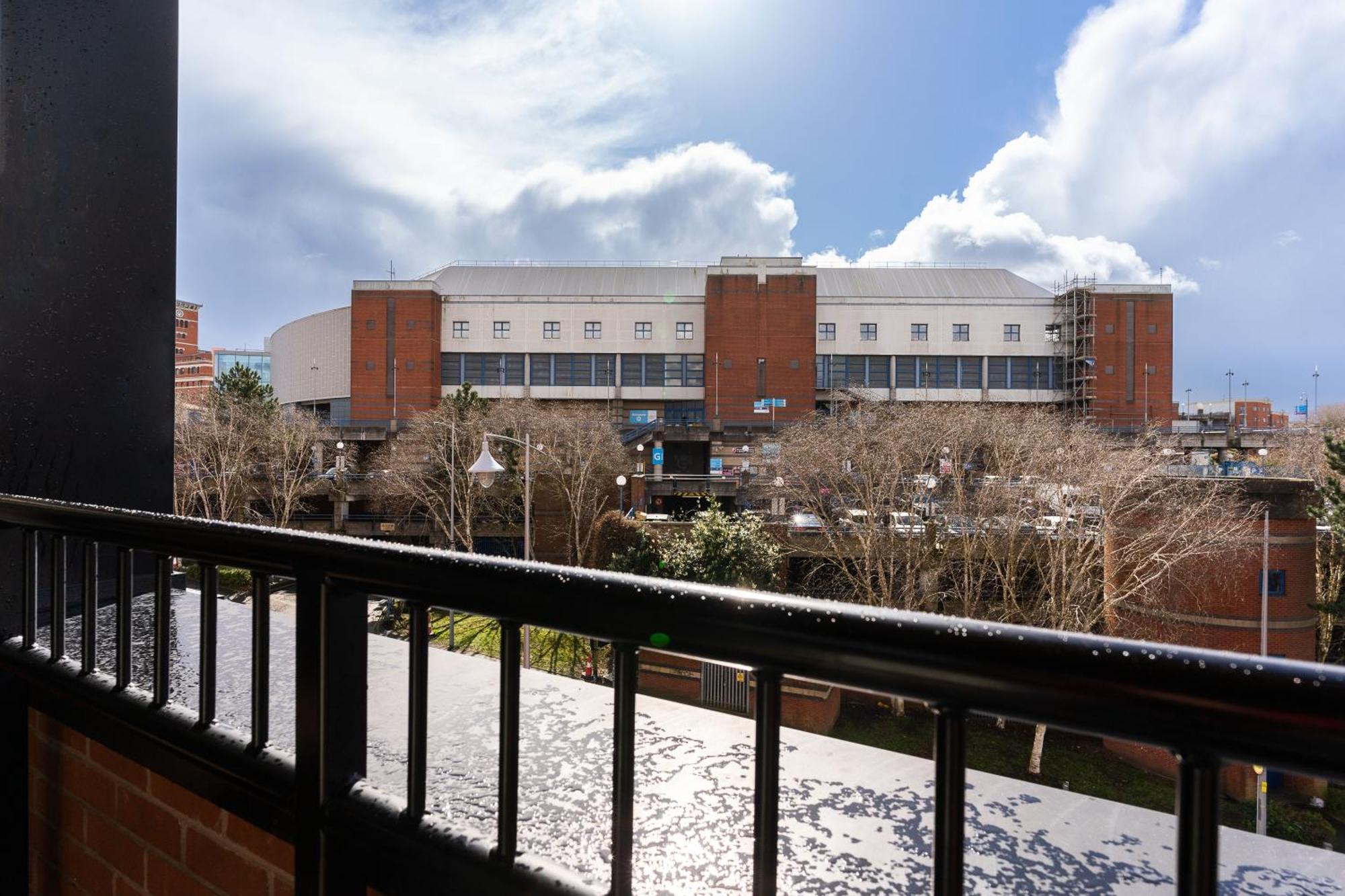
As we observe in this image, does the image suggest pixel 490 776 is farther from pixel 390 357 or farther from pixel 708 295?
pixel 390 357

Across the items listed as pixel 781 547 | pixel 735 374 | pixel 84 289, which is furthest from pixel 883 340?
pixel 84 289

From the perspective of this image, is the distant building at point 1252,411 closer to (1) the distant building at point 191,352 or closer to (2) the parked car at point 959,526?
(2) the parked car at point 959,526

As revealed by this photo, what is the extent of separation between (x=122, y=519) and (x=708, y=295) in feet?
152

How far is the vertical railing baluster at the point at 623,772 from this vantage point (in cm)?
89

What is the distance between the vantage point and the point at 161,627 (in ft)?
5.21

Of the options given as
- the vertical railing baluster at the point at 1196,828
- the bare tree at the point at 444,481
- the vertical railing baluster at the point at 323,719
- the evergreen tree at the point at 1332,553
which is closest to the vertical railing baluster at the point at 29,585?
the vertical railing baluster at the point at 323,719

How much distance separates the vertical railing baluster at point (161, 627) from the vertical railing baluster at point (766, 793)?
1380 millimetres

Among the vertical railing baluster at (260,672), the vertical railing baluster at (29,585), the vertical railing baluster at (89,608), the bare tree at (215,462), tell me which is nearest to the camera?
the vertical railing baluster at (260,672)

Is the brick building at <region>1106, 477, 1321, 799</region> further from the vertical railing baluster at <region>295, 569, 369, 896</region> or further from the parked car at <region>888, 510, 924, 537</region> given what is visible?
the vertical railing baluster at <region>295, 569, 369, 896</region>

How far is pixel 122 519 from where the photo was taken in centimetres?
159

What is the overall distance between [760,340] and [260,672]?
45.8 metres

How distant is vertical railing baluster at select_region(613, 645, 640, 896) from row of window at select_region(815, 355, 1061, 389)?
47.9 meters

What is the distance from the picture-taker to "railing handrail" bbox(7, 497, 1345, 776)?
509 mm

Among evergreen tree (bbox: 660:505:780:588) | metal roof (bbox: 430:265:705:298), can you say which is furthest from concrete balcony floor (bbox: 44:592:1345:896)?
metal roof (bbox: 430:265:705:298)
